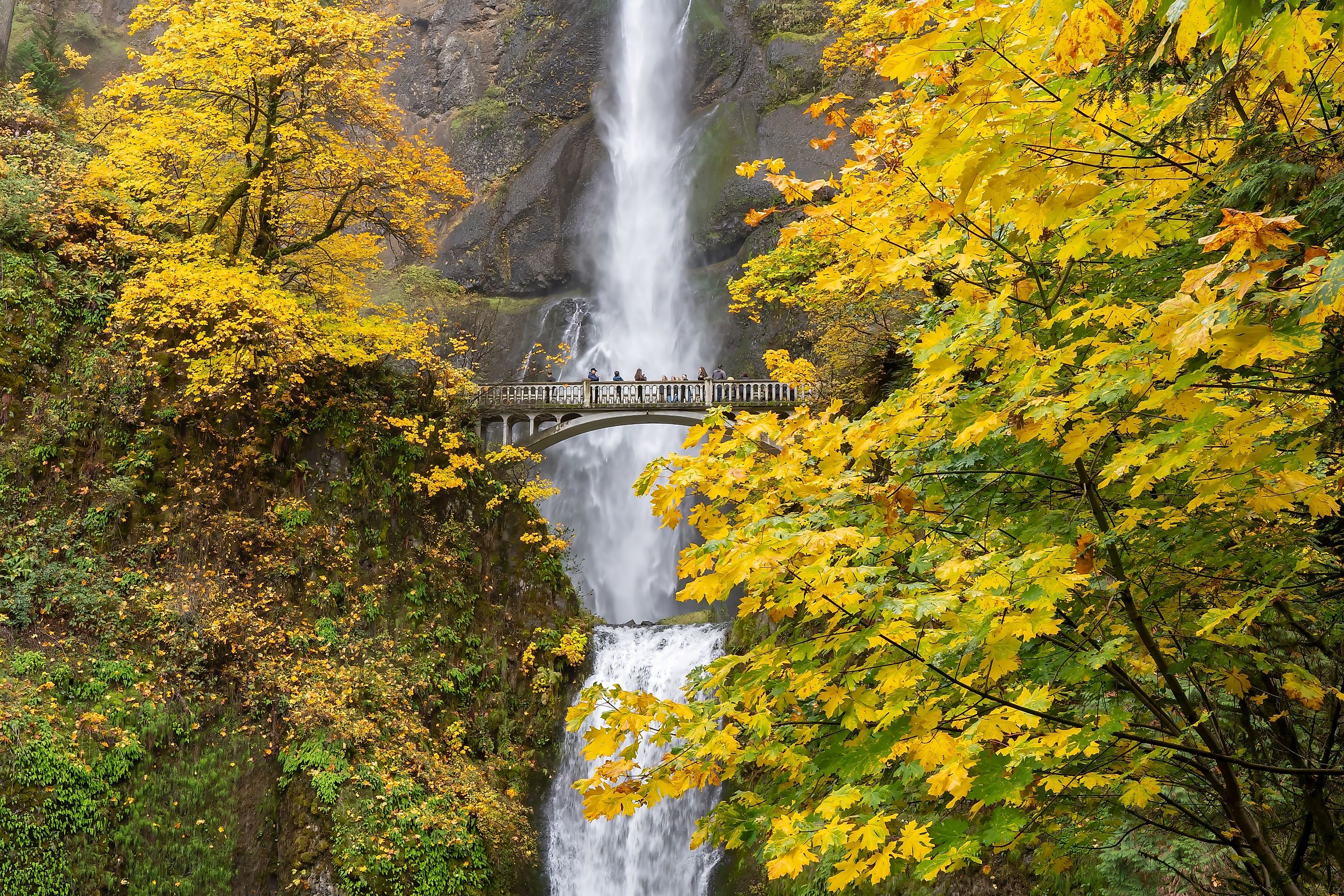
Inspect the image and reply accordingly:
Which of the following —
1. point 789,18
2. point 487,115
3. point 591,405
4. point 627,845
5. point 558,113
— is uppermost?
point 789,18

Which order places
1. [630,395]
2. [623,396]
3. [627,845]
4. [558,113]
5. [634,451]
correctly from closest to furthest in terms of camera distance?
[627,845] < [623,396] < [630,395] < [634,451] < [558,113]

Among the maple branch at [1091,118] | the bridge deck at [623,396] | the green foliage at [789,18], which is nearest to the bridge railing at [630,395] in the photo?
the bridge deck at [623,396]

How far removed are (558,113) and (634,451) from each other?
47.3 ft

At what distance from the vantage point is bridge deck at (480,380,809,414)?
1792 cm

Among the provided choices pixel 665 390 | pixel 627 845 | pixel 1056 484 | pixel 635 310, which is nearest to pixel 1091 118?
pixel 1056 484

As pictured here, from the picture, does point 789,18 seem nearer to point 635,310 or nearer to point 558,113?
point 558,113

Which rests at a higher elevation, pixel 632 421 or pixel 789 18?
pixel 789 18

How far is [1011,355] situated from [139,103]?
26.2 m

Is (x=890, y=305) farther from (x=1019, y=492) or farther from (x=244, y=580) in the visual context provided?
(x=244, y=580)

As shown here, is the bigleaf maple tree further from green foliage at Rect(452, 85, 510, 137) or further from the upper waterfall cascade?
green foliage at Rect(452, 85, 510, 137)

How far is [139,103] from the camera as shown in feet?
73.6

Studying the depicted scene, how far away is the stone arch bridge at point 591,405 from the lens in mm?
18000

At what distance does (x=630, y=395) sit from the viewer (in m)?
18.7

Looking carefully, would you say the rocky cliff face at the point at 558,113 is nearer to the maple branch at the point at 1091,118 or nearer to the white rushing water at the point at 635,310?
the white rushing water at the point at 635,310
